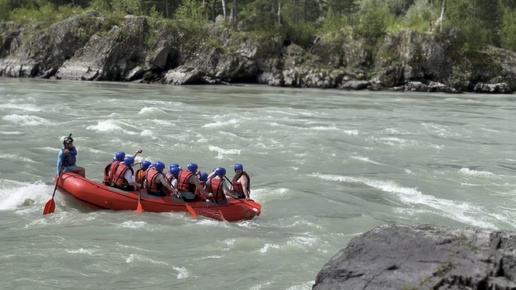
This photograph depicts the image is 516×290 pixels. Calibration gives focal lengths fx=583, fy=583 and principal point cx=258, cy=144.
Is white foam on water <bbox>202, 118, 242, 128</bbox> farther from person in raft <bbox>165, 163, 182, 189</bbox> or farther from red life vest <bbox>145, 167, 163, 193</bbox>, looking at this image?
red life vest <bbox>145, 167, 163, 193</bbox>

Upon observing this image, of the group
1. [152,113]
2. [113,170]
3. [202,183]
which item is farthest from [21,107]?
[202,183]

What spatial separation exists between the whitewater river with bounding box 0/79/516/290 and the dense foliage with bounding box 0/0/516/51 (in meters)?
21.5

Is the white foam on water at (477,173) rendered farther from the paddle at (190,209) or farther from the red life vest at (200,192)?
the paddle at (190,209)

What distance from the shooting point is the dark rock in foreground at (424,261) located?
15.2ft

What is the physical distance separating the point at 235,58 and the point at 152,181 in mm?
36468

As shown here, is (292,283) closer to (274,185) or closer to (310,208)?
(310,208)

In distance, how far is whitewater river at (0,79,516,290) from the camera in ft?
26.6

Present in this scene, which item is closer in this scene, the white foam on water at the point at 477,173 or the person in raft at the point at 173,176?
the person in raft at the point at 173,176

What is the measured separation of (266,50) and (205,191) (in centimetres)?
3790

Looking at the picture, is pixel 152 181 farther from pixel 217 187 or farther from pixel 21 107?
pixel 21 107

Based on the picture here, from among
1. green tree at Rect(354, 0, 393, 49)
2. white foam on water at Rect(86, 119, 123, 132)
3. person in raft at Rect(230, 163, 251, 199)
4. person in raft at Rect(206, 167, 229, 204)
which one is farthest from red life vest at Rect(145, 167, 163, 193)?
green tree at Rect(354, 0, 393, 49)

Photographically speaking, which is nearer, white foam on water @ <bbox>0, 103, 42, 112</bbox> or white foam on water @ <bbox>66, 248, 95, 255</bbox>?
white foam on water @ <bbox>66, 248, 95, 255</bbox>

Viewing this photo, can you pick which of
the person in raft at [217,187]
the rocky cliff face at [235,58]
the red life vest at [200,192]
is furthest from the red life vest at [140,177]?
the rocky cliff face at [235,58]

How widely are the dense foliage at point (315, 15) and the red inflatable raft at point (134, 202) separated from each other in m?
39.2
